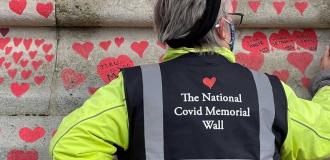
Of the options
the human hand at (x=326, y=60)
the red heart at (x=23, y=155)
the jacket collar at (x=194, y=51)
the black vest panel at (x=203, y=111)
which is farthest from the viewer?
the red heart at (x=23, y=155)

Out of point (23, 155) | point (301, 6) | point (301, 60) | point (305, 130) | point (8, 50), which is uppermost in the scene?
point (301, 6)

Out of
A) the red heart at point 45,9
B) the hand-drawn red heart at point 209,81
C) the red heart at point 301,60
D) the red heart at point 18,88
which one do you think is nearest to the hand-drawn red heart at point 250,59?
the red heart at point 301,60

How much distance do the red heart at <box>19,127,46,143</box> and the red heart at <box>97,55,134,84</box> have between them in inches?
15.1

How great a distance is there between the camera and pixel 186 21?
2139 millimetres

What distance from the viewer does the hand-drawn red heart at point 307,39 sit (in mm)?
2922

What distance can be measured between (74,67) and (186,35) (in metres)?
0.91

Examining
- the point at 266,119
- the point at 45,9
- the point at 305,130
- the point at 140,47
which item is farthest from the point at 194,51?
the point at 45,9

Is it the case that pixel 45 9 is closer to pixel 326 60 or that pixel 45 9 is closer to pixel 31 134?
pixel 31 134

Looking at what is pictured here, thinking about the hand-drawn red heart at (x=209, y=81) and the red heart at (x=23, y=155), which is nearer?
the hand-drawn red heart at (x=209, y=81)

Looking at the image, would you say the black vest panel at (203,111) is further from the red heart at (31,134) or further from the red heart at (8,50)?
the red heart at (8,50)

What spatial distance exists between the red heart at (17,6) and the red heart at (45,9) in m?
0.08

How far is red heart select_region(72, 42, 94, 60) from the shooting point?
291 centimetres

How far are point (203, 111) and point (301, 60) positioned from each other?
1.00m

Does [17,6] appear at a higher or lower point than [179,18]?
higher
